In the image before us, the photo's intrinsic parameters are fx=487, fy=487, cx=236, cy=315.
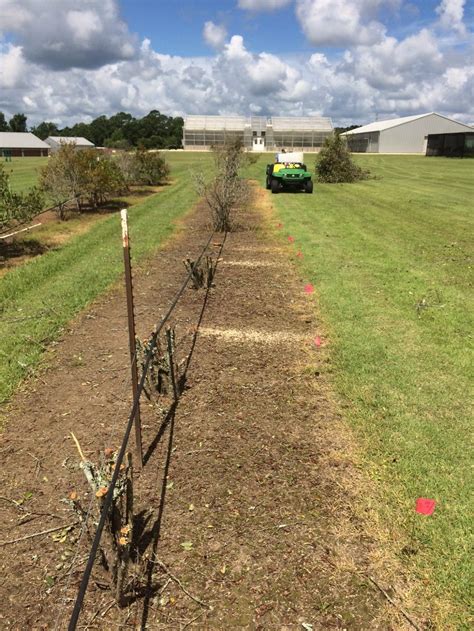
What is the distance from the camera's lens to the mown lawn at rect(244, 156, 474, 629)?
335 cm

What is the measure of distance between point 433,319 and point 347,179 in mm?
23262

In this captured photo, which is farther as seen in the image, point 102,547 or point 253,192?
point 253,192

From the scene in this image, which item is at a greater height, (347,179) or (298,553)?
(347,179)

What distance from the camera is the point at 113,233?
14297mm

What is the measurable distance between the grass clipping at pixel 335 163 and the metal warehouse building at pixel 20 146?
7361 cm

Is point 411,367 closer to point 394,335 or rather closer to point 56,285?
point 394,335

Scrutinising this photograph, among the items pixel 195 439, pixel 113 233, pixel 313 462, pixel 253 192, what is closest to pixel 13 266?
pixel 113 233

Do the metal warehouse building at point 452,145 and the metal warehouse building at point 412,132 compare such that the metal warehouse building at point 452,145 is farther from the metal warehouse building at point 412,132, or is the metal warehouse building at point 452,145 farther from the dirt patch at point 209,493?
the dirt patch at point 209,493

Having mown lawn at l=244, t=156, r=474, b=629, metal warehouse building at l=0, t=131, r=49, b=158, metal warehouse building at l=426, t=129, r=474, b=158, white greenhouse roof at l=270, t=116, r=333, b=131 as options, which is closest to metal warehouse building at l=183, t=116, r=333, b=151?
white greenhouse roof at l=270, t=116, r=333, b=131

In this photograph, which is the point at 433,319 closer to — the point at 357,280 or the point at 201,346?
the point at 357,280

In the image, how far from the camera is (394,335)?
682 cm

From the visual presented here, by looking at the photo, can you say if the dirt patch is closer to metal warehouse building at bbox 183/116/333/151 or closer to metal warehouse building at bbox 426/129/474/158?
metal warehouse building at bbox 426/129/474/158

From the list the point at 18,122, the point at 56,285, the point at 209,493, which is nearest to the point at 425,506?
the point at 209,493

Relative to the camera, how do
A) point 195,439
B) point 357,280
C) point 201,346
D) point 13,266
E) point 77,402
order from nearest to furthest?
point 195,439, point 77,402, point 201,346, point 357,280, point 13,266
